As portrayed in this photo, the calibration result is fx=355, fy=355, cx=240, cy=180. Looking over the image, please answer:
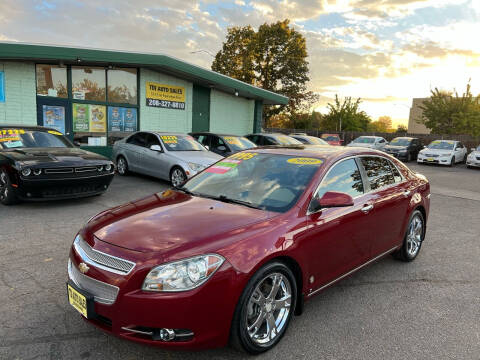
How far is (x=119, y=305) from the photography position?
2.29 m

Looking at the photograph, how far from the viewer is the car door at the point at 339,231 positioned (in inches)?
119

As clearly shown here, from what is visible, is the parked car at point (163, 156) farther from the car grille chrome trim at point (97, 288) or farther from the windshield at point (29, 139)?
the car grille chrome trim at point (97, 288)

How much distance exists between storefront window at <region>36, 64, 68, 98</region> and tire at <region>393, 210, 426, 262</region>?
1231cm

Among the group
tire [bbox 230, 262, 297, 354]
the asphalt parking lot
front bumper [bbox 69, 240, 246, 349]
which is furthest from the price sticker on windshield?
front bumper [bbox 69, 240, 246, 349]

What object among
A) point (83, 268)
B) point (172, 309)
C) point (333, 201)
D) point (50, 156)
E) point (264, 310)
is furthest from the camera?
point (50, 156)

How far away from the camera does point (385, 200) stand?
3.91 meters

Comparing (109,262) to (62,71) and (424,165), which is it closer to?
(62,71)

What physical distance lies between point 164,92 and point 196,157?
7.24 m

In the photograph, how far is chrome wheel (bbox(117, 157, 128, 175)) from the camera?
36.0 ft

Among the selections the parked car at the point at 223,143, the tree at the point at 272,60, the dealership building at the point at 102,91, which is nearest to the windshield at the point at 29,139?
the parked car at the point at 223,143

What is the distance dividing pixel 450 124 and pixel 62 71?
38.8 metres

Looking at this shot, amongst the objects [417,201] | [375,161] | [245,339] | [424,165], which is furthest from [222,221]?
[424,165]

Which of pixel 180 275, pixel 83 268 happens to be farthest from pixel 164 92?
pixel 180 275

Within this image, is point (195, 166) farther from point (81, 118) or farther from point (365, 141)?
point (365, 141)
